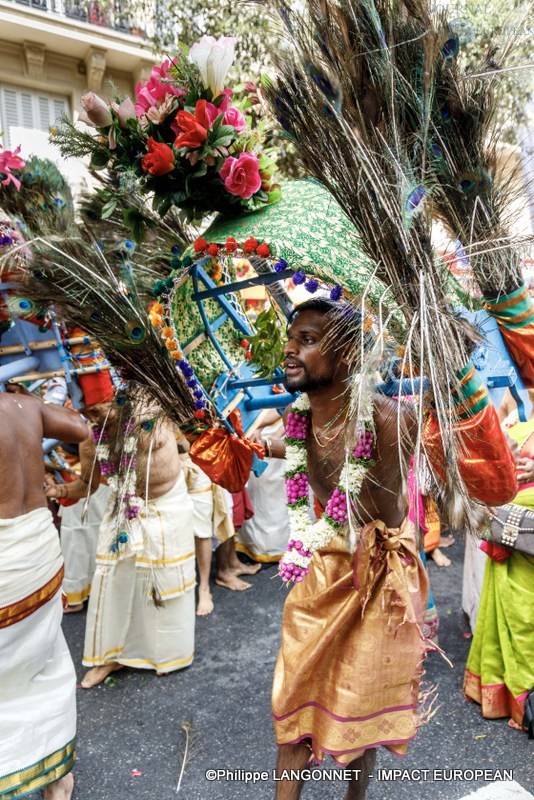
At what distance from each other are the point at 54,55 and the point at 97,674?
32.8ft

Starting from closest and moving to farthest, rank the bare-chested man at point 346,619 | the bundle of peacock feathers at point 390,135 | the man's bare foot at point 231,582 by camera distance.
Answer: the bundle of peacock feathers at point 390,135 → the bare-chested man at point 346,619 → the man's bare foot at point 231,582

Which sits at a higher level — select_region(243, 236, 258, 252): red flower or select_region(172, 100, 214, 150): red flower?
select_region(172, 100, 214, 150): red flower

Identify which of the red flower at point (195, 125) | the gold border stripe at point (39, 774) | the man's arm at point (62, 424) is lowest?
the gold border stripe at point (39, 774)

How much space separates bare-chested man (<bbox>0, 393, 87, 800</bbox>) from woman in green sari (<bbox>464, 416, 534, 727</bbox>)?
205cm

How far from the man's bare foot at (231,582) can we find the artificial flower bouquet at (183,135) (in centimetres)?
357

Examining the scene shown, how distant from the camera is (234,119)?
1971mm

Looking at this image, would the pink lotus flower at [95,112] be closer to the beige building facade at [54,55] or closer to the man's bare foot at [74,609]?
the man's bare foot at [74,609]

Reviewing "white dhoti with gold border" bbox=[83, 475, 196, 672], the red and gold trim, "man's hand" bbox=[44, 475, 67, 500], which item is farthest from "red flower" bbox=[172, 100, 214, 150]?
"white dhoti with gold border" bbox=[83, 475, 196, 672]

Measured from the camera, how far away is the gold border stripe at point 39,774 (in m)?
2.43

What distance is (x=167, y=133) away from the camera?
78.0 inches

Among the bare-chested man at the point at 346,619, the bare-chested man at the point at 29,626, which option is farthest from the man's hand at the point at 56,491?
the bare-chested man at the point at 346,619

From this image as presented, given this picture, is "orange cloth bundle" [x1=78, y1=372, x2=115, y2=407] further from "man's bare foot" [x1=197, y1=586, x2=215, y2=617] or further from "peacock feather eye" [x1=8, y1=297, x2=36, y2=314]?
"man's bare foot" [x1=197, y1=586, x2=215, y2=617]

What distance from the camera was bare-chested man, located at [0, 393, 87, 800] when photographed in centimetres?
247

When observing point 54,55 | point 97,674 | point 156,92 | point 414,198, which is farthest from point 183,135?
point 54,55
